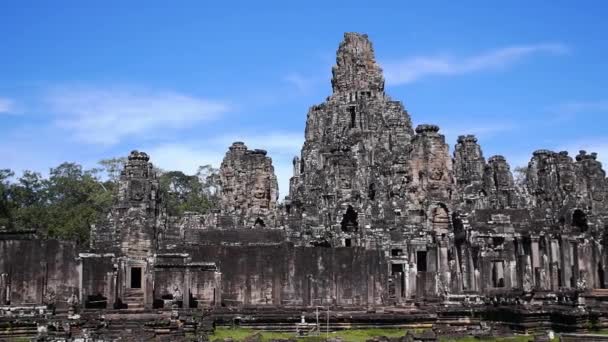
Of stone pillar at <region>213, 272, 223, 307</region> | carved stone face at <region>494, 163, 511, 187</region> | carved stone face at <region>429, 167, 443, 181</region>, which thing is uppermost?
carved stone face at <region>494, 163, 511, 187</region>

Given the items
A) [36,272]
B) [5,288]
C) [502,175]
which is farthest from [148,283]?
[502,175]

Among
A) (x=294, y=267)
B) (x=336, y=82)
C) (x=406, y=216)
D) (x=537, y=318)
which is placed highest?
(x=336, y=82)

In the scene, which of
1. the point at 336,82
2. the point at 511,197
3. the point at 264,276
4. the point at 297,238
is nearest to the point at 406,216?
the point at 297,238

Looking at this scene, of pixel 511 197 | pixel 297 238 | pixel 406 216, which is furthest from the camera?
pixel 511 197

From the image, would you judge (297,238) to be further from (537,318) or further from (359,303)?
(537,318)

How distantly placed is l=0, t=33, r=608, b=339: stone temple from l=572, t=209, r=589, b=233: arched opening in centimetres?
8

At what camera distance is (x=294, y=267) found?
1282 inches

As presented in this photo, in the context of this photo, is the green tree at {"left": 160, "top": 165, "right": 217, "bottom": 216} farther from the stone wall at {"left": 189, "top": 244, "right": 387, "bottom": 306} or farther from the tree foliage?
the stone wall at {"left": 189, "top": 244, "right": 387, "bottom": 306}

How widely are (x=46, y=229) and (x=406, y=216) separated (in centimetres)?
3250

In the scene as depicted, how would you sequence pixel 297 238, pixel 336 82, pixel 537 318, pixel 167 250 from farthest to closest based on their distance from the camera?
pixel 336 82, pixel 297 238, pixel 167 250, pixel 537 318

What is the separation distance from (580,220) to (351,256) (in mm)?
12351

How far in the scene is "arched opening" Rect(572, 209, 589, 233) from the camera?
123 ft

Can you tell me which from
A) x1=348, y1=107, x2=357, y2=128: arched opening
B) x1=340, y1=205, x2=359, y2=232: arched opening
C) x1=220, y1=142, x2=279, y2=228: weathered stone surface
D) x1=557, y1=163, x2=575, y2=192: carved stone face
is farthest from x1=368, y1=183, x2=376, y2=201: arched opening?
x1=557, y1=163, x2=575, y2=192: carved stone face

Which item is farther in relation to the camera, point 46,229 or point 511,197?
point 46,229
